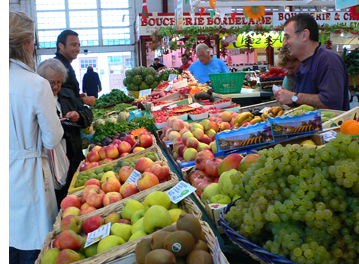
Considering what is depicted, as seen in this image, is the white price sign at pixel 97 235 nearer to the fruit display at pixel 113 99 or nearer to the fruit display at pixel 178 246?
the fruit display at pixel 178 246

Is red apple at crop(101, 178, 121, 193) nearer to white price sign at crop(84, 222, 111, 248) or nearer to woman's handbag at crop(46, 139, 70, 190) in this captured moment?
white price sign at crop(84, 222, 111, 248)

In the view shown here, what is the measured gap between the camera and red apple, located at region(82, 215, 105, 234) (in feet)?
4.88

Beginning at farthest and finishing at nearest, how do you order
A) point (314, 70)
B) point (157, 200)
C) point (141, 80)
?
point (141, 80) → point (314, 70) → point (157, 200)

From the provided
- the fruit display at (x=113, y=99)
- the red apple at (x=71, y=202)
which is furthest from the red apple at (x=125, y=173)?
the fruit display at (x=113, y=99)

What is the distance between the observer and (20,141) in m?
1.94

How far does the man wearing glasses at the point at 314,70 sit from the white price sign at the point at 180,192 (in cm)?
162

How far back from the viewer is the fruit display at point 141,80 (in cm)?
610

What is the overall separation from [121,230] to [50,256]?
0.32m

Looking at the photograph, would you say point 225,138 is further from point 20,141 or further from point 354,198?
point 20,141

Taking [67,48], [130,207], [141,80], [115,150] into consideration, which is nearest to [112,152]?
[115,150]

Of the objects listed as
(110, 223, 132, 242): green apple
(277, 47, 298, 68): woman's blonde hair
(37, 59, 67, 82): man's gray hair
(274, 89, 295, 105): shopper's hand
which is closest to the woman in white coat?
(37, 59, 67, 82): man's gray hair

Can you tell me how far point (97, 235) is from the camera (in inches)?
53.1

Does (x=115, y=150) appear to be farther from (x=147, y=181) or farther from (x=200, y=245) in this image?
(x=200, y=245)

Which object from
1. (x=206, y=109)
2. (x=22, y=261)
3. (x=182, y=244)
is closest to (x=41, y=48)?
(x=206, y=109)
